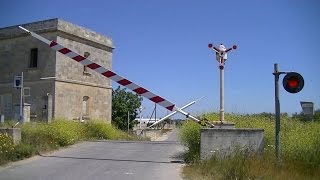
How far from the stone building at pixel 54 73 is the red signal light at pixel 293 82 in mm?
23280

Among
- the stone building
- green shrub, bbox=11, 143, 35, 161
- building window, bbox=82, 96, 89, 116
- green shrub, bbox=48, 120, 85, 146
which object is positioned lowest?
green shrub, bbox=11, 143, 35, 161

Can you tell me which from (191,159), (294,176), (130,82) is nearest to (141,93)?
(130,82)

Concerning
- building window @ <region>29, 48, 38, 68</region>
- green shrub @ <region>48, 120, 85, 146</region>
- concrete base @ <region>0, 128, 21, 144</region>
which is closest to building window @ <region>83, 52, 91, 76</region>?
building window @ <region>29, 48, 38, 68</region>

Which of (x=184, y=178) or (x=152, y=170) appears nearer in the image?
(x=184, y=178)

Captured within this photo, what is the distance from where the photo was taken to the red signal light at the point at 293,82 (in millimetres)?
10758

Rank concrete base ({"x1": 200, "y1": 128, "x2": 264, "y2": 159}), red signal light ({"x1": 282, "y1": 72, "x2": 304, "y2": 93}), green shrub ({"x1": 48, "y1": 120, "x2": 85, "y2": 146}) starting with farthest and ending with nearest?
green shrub ({"x1": 48, "y1": 120, "x2": 85, "y2": 146}) < concrete base ({"x1": 200, "y1": 128, "x2": 264, "y2": 159}) < red signal light ({"x1": 282, "y1": 72, "x2": 304, "y2": 93})

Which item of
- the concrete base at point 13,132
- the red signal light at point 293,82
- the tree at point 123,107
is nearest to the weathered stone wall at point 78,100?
the tree at point 123,107

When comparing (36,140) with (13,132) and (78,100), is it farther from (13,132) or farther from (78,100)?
(78,100)

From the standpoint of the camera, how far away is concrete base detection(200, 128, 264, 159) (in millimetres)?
12039

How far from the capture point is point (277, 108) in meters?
11.4

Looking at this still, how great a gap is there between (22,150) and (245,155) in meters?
7.86

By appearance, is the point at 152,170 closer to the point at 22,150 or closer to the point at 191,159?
the point at 191,159

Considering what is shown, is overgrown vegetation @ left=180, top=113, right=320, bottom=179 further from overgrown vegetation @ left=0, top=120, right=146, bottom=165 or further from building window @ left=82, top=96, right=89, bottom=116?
building window @ left=82, top=96, right=89, bottom=116

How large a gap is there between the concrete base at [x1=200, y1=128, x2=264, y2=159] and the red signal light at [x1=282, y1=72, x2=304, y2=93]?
5.56 feet
